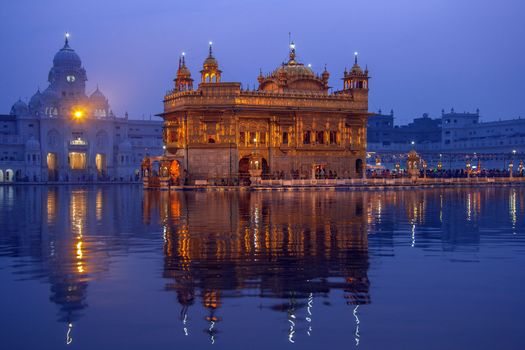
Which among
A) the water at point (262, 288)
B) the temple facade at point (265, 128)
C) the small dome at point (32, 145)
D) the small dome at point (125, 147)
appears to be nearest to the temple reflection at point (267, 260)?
the water at point (262, 288)

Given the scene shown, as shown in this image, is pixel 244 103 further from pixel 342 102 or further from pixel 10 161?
pixel 10 161

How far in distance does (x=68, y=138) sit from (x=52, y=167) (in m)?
4.49

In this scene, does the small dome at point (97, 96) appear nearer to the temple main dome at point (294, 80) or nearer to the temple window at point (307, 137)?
the temple main dome at point (294, 80)

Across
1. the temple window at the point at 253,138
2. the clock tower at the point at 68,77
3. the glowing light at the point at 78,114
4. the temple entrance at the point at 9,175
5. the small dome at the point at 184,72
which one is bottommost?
the temple entrance at the point at 9,175

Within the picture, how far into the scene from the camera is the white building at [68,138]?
93.2 meters

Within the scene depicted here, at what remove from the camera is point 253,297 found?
9211 mm

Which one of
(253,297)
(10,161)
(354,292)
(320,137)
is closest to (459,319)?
(354,292)

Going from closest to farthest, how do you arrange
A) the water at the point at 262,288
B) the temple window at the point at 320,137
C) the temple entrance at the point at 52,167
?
the water at the point at 262,288 → the temple window at the point at 320,137 → the temple entrance at the point at 52,167

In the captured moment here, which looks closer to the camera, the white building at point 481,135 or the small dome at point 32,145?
the small dome at point 32,145

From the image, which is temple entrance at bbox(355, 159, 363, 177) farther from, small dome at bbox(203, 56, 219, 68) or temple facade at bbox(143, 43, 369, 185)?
small dome at bbox(203, 56, 219, 68)

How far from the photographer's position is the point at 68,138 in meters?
96.9

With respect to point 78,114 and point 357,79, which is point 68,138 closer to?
point 78,114

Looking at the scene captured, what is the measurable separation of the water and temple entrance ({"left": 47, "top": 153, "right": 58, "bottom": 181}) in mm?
78003

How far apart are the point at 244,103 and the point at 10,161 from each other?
44.9 m
